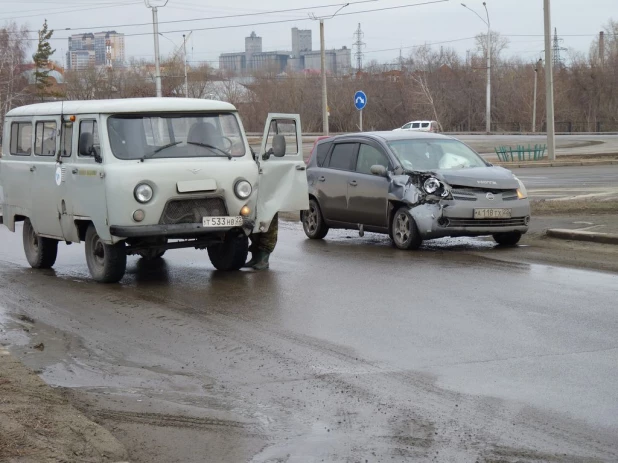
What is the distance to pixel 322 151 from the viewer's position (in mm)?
16359

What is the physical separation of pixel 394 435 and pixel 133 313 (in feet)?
15.8

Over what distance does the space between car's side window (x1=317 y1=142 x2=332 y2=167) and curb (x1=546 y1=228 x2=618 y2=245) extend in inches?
144

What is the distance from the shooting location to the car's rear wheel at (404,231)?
45.6ft

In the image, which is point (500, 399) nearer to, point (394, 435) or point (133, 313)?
point (394, 435)

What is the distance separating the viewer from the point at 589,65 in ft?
323

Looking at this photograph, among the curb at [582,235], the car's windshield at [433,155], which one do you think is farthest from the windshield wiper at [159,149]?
the curb at [582,235]

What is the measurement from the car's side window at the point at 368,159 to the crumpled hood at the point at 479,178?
1034 mm

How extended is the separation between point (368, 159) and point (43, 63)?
84.0 m

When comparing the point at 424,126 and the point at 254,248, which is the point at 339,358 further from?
the point at 424,126

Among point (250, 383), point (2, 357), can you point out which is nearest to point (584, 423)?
point (250, 383)

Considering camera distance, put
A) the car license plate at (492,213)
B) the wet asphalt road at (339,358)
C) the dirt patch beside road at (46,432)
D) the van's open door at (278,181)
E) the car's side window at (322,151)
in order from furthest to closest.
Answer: the car's side window at (322,151) → the car license plate at (492,213) → the van's open door at (278,181) → the wet asphalt road at (339,358) → the dirt patch beside road at (46,432)

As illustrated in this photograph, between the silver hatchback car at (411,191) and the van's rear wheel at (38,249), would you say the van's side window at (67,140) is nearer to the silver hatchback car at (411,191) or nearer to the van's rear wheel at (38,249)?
the van's rear wheel at (38,249)

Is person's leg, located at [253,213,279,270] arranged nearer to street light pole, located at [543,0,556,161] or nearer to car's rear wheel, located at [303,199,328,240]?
car's rear wheel, located at [303,199,328,240]

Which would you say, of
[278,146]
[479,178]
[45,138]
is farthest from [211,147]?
[479,178]
